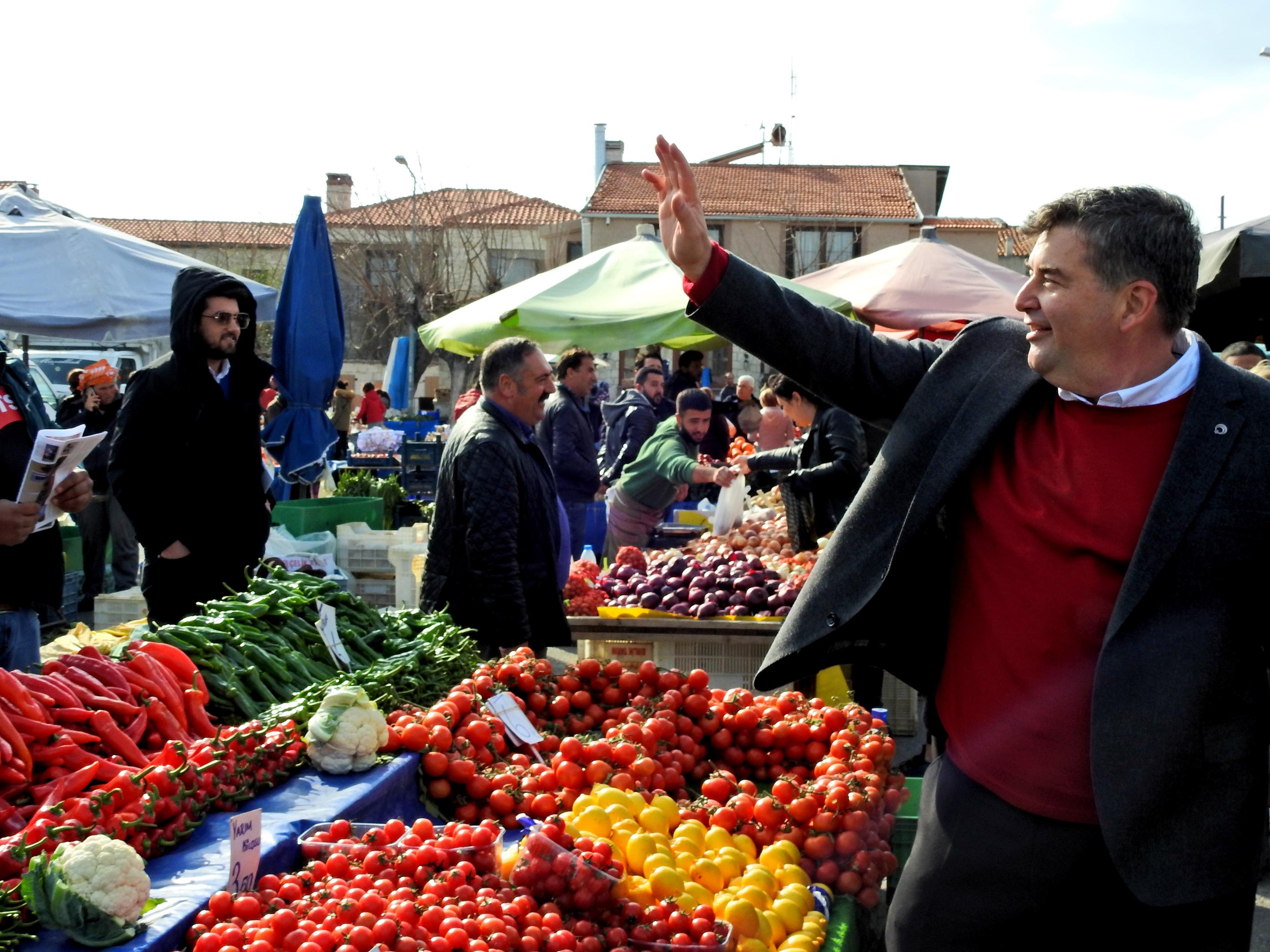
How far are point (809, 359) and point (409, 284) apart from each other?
32955 mm

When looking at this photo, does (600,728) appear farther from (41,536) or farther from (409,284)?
(409,284)

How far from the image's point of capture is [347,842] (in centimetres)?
Result: 235

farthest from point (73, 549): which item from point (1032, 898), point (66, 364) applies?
point (66, 364)

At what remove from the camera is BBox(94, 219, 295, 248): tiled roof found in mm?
47344

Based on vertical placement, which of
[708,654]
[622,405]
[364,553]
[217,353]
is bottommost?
[708,654]

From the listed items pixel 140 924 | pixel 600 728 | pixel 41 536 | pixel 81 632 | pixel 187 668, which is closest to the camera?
pixel 140 924

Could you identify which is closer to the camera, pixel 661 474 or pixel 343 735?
pixel 343 735

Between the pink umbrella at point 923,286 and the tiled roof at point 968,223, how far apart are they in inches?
1093

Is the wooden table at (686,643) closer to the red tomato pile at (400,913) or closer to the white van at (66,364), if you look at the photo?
the red tomato pile at (400,913)

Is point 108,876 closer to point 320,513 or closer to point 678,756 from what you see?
point 678,756

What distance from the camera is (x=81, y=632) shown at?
5297 millimetres

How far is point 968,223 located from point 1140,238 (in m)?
40.5

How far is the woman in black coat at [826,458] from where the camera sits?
19.7ft

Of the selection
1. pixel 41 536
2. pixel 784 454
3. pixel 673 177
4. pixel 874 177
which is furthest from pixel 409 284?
pixel 673 177
